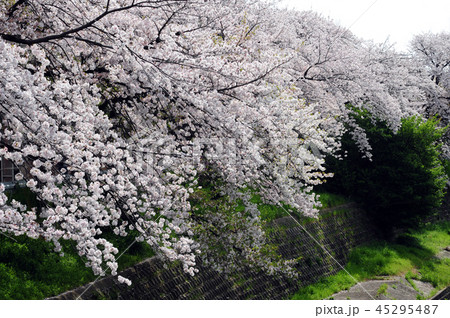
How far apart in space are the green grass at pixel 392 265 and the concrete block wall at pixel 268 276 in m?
0.43

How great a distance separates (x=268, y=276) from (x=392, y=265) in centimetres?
694

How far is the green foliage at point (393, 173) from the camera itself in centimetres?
2044

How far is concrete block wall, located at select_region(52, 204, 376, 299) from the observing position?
8.63 metres

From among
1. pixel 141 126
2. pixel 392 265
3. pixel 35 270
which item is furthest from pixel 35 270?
pixel 392 265

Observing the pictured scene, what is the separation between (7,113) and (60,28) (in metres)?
3.08

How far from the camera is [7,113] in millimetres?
4633

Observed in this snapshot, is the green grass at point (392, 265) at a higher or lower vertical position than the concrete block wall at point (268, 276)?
lower

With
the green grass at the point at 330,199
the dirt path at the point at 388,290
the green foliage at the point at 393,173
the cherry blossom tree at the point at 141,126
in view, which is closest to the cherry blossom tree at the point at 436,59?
the green foliage at the point at 393,173

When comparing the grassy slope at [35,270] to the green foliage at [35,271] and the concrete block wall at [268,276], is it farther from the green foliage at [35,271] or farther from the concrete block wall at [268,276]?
the concrete block wall at [268,276]

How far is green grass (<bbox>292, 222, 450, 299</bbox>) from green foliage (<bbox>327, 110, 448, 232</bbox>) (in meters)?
1.36

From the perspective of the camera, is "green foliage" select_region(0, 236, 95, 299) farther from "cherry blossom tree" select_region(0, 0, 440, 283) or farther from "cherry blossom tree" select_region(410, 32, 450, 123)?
"cherry blossom tree" select_region(410, 32, 450, 123)

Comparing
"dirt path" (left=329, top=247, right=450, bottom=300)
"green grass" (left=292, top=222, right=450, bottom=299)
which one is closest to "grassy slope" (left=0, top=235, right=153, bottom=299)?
"green grass" (left=292, top=222, right=450, bottom=299)
